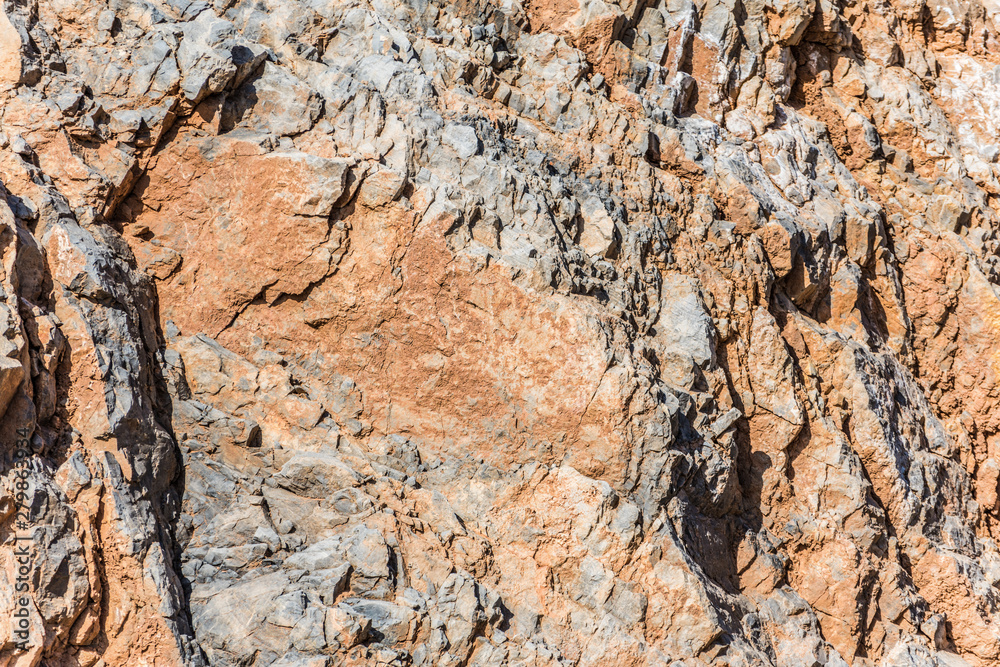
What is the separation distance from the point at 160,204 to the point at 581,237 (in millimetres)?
4458

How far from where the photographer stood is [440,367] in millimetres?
7973

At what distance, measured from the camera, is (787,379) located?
915 cm

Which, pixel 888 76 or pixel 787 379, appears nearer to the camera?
pixel 787 379

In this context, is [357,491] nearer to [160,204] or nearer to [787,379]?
[160,204]

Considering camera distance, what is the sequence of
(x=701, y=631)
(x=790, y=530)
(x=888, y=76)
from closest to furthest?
1. (x=701, y=631)
2. (x=790, y=530)
3. (x=888, y=76)

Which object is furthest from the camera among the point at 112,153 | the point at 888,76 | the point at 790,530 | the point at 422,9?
the point at 888,76

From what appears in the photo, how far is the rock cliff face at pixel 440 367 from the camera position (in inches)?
261

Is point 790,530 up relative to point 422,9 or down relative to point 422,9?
down

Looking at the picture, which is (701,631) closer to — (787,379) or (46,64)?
(787,379)

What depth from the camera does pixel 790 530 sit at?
344 inches

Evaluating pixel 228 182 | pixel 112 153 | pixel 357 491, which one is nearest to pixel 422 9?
pixel 228 182

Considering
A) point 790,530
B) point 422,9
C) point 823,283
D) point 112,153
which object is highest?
point 422,9

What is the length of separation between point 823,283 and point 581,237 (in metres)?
3.62

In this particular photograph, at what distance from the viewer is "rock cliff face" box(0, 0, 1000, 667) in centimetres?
662
